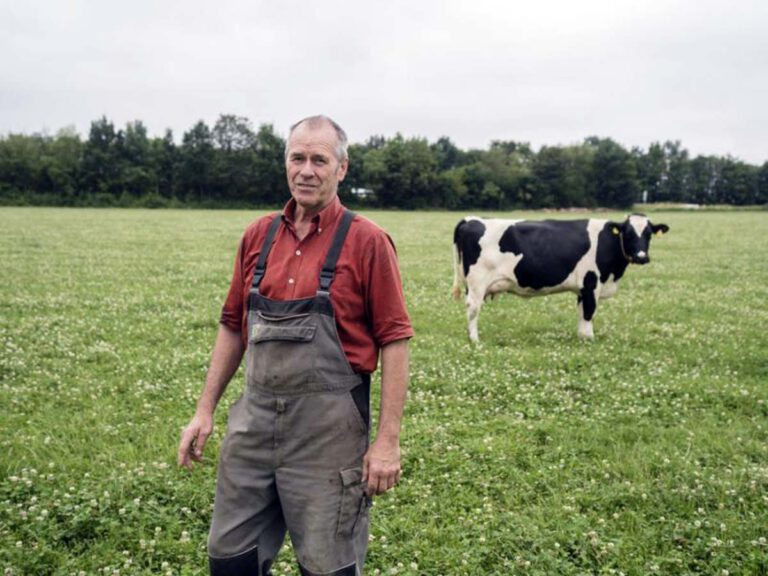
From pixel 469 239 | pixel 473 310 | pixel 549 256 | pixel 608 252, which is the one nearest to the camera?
pixel 473 310

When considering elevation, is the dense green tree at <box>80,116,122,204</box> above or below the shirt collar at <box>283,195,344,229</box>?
above

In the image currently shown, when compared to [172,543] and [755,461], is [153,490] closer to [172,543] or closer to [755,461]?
[172,543]

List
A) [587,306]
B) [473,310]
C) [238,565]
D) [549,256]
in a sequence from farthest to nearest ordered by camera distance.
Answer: [549,256]
[587,306]
[473,310]
[238,565]

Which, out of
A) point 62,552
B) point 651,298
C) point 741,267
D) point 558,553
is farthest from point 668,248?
A: point 62,552

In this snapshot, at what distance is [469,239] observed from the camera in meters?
12.3

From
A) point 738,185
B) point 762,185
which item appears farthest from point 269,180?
point 762,185

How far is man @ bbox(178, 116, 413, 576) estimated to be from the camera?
3326 millimetres

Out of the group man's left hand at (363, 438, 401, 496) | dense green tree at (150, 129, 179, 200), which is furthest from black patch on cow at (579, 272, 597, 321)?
dense green tree at (150, 129, 179, 200)

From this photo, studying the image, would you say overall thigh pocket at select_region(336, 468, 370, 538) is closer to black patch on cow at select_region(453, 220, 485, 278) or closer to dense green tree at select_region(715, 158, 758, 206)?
black patch on cow at select_region(453, 220, 485, 278)

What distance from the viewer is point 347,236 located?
3.43 meters

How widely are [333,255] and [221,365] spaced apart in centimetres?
113

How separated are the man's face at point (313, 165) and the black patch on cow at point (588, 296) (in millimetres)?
9516

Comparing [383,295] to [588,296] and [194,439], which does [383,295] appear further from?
[588,296]

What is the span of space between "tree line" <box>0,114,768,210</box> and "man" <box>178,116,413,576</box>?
86.3 meters
